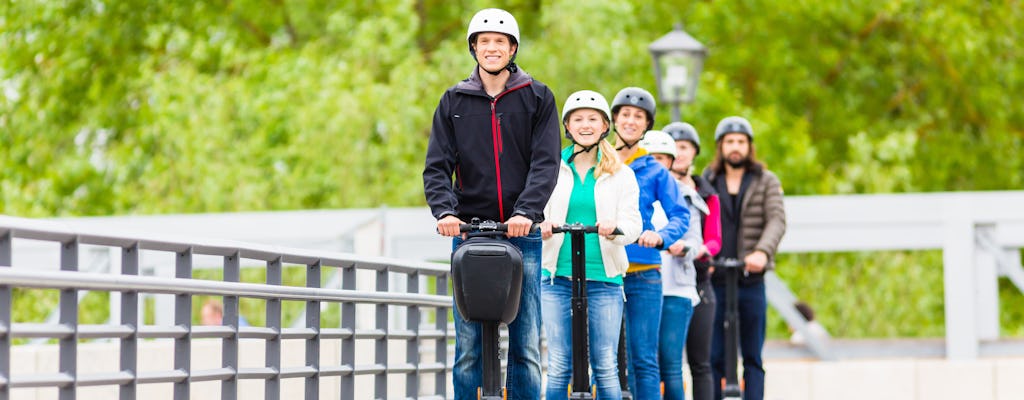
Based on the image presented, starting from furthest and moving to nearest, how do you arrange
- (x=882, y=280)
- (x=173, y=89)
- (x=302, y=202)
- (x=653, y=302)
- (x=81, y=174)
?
(x=81, y=174) → (x=173, y=89) → (x=302, y=202) → (x=882, y=280) → (x=653, y=302)

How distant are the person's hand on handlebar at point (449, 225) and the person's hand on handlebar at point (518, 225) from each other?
0.18 m

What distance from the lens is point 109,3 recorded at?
2953cm

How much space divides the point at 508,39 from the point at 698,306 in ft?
11.5

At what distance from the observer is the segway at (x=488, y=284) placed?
23.0 feet

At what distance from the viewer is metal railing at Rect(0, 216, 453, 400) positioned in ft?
19.7

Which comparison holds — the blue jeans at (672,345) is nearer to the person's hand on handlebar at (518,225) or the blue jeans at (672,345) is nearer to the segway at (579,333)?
the segway at (579,333)

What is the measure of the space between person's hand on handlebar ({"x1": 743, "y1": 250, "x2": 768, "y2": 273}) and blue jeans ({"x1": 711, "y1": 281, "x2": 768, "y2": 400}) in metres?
0.26

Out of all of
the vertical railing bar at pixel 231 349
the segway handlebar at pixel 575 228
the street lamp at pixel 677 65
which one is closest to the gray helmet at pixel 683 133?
the segway handlebar at pixel 575 228

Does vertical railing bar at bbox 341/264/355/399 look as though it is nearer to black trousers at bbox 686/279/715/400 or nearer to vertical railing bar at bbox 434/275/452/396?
vertical railing bar at bbox 434/275/452/396

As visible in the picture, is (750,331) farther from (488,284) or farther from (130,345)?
(130,345)

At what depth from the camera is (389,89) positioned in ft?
77.2

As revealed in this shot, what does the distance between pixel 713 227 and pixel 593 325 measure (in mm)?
2331

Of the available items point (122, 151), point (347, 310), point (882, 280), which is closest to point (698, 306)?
point (347, 310)

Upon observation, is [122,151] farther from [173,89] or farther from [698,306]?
[698,306]
